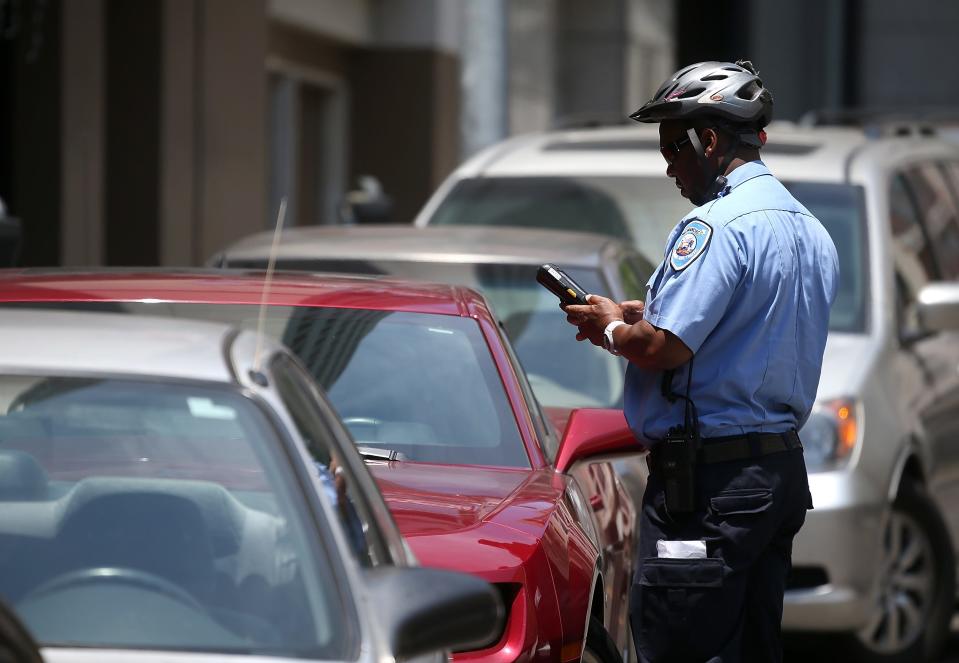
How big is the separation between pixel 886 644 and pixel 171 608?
16.9 ft

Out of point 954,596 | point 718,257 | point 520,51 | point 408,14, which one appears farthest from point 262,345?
point 520,51

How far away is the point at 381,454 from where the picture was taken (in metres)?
5.06

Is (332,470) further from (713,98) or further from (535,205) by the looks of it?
(535,205)

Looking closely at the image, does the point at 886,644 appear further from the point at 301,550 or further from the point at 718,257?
the point at 301,550

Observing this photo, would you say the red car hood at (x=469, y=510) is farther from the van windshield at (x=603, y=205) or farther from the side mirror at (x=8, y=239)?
the van windshield at (x=603, y=205)

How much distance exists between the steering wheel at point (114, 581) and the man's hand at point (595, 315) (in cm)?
176

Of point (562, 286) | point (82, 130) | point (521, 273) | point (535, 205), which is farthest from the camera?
point (82, 130)

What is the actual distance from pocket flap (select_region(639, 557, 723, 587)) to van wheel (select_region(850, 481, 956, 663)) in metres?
3.40

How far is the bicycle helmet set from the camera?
4719 mm

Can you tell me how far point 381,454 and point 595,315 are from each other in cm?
69

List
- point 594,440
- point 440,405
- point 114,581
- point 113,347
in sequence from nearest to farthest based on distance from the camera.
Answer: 1. point 114,581
2. point 113,347
3. point 594,440
4. point 440,405

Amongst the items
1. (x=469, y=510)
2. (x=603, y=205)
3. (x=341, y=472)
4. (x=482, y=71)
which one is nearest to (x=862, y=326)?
(x=603, y=205)

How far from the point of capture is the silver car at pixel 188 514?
3.14 m

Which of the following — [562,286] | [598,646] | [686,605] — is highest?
→ [562,286]
